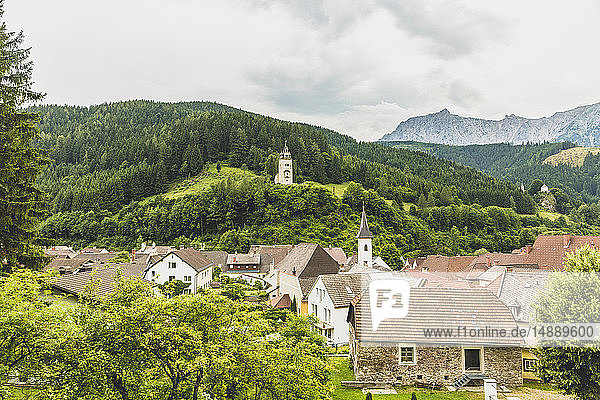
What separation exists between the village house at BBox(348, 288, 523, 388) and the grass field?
10483cm

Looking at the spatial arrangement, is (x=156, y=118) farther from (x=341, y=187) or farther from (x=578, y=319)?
(x=578, y=319)

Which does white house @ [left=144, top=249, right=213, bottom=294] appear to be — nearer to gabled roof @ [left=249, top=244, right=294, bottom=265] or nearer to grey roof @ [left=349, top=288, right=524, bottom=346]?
gabled roof @ [left=249, top=244, right=294, bottom=265]

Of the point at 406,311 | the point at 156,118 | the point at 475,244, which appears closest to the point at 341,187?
the point at 475,244

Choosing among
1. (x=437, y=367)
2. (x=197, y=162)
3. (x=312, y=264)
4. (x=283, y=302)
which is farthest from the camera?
(x=197, y=162)

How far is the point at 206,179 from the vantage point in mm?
135625

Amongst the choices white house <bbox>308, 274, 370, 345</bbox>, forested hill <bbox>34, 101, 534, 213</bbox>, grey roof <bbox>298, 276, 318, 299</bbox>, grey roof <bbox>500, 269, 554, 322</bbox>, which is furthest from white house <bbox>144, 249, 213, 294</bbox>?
forested hill <bbox>34, 101, 534, 213</bbox>

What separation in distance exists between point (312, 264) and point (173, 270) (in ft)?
64.1

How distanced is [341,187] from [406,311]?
114882mm

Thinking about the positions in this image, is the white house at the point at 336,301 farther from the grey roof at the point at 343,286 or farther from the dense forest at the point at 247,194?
the dense forest at the point at 247,194

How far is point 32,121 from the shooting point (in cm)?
1905

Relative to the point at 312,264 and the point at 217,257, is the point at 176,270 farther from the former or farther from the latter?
the point at 217,257

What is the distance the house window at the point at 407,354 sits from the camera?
2252 centimetres

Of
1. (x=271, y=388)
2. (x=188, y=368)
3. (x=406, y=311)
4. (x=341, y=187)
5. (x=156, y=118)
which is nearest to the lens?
(x=188, y=368)

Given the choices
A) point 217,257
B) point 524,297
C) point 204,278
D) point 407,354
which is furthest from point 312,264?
point 217,257
